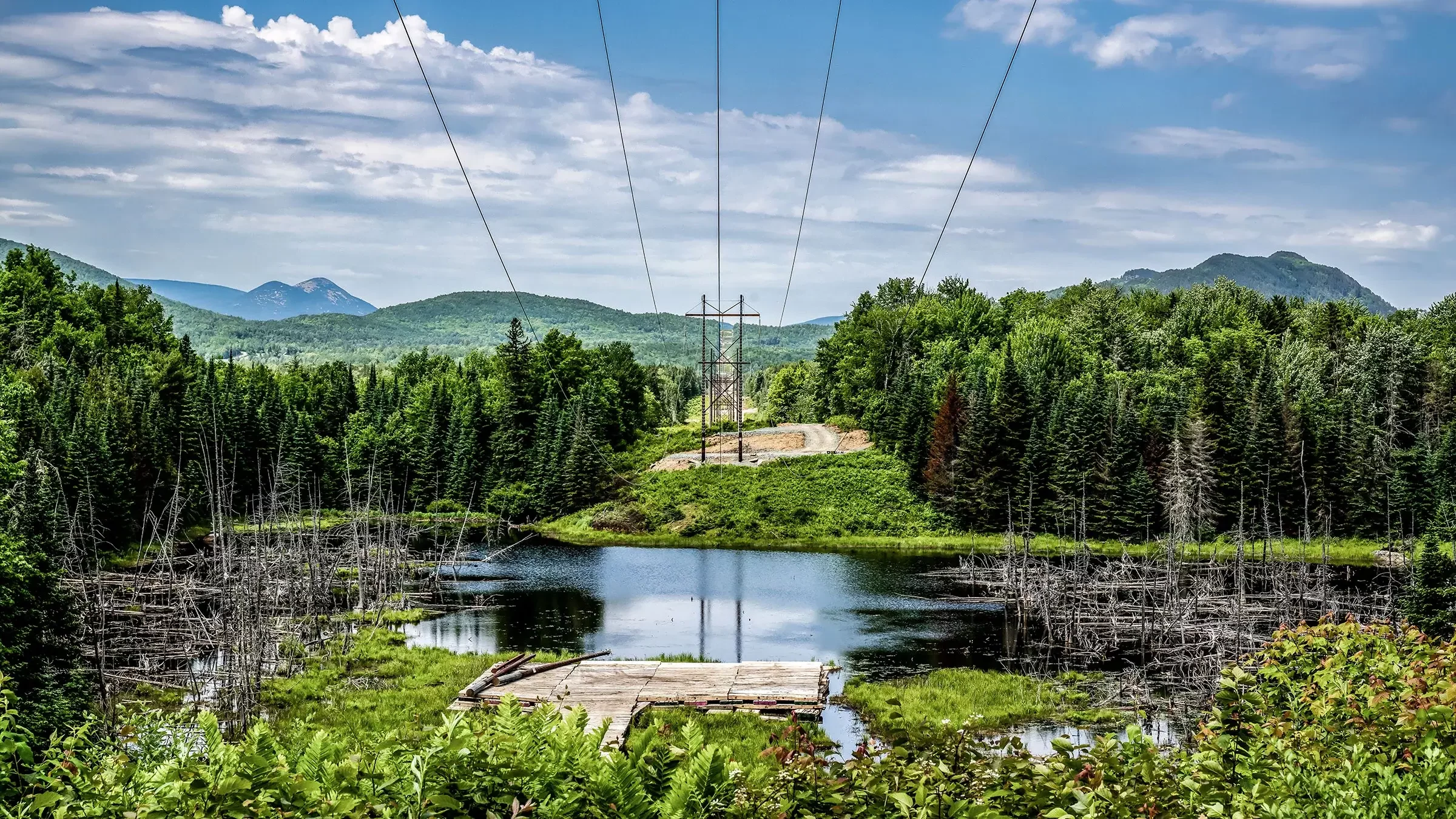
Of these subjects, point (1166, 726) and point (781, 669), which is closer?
point (1166, 726)

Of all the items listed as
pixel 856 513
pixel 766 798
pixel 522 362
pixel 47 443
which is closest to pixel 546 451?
pixel 522 362

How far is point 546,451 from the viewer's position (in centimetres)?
6644

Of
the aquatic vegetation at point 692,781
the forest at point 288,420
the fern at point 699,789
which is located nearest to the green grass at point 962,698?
the aquatic vegetation at point 692,781

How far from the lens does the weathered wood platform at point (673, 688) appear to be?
2403 centimetres

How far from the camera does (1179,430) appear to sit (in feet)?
191

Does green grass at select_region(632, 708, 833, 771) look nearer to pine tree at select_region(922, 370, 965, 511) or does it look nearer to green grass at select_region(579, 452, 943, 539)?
green grass at select_region(579, 452, 943, 539)

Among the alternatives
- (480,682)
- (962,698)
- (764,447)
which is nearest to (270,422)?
(764,447)

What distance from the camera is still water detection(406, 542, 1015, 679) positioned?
107 ft

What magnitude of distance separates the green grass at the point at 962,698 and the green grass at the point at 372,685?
821 centimetres

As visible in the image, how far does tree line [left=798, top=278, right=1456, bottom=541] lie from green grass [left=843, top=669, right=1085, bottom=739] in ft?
56.4

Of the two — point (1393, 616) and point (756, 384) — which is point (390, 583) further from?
point (756, 384)

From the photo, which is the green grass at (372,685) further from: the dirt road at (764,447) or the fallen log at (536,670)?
the dirt road at (764,447)

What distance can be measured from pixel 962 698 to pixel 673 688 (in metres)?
6.53

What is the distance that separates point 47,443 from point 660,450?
3430 cm
